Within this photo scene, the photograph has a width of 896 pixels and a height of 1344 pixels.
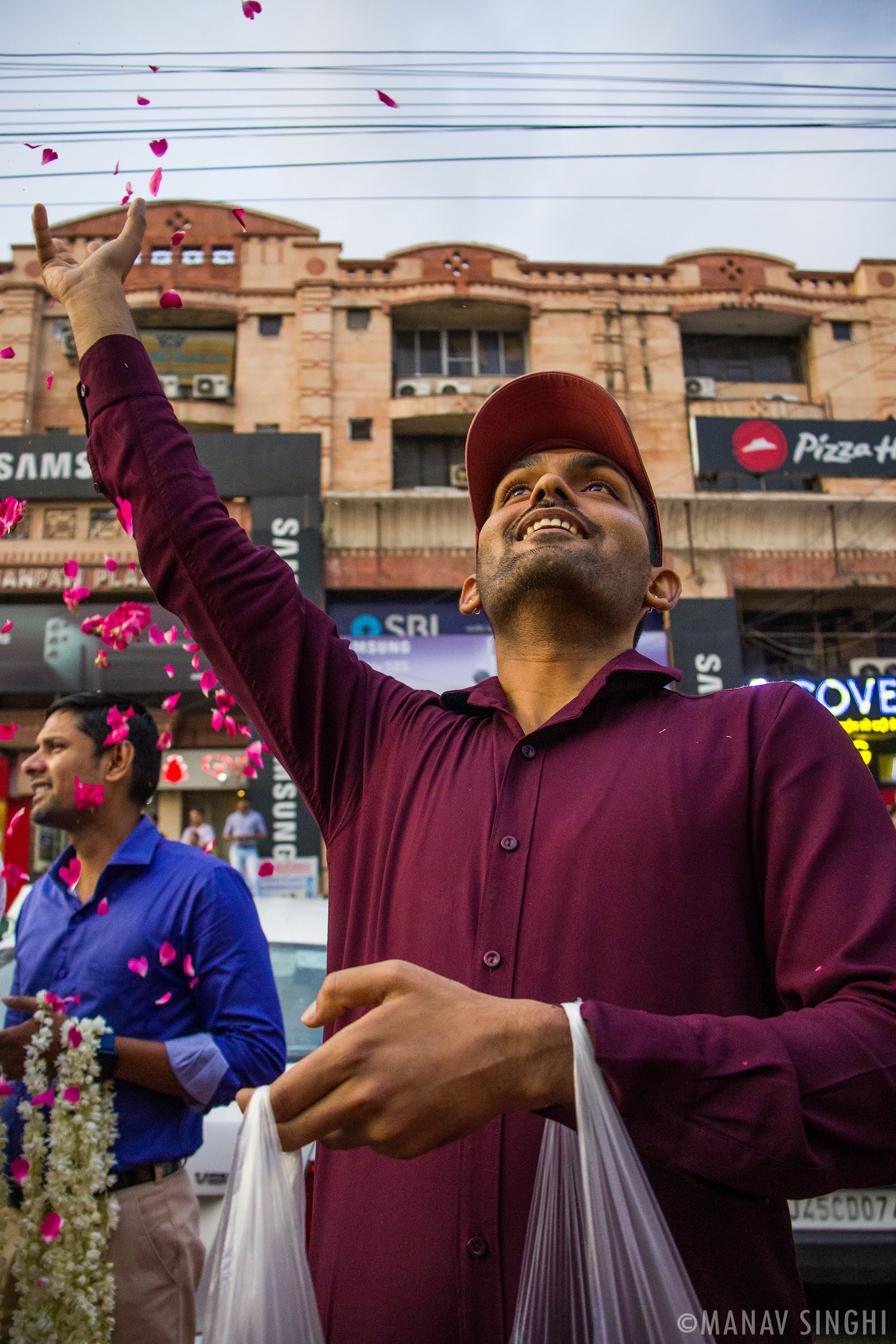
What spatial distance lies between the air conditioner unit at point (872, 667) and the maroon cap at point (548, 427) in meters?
16.9

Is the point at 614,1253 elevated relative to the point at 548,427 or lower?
lower

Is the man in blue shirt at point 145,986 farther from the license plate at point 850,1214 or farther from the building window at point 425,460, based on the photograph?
the building window at point 425,460

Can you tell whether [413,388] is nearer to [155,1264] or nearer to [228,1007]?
[228,1007]

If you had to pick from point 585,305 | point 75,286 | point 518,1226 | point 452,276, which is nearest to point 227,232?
point 452,276

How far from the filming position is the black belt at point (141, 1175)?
2.31 metres

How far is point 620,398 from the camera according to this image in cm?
1844

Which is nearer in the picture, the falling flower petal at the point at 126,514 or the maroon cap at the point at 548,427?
the falling flower petal at the point at 126,514

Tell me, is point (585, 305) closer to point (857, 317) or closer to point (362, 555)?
point (857, 317)

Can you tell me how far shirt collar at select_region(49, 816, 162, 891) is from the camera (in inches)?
104

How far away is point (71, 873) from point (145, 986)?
50 cm

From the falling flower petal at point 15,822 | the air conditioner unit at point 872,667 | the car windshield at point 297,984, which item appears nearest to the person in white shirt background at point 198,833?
the falling flower petal at point 15,822

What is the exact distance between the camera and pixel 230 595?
148 centimetres

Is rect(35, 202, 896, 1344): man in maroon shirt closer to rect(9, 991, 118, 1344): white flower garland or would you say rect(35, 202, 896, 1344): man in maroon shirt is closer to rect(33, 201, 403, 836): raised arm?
rect(33, 201, 403, 836): raised arm

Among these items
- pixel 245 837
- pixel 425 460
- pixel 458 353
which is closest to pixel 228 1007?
pixel 245 837
